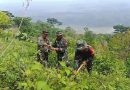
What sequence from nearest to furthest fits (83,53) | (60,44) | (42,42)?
(83,53) < (60,44) < (42,42)

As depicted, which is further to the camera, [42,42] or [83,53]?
[42,42]

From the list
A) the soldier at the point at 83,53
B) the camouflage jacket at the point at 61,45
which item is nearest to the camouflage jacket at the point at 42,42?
the camouflage jacket at the point at 61,45

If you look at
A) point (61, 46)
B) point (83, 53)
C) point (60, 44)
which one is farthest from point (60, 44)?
point (83, 53)

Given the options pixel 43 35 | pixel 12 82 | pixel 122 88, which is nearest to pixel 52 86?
pixel 12 82

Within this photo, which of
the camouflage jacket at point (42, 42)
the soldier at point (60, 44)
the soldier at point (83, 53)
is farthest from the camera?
the camouflage jacket at point (42, 42)

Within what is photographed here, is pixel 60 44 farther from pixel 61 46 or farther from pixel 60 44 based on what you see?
pixel 61 46

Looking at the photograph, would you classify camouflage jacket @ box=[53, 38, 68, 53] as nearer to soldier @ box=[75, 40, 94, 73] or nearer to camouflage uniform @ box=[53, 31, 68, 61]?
camouflage uniform @ box=[53, 31, 68, 61]

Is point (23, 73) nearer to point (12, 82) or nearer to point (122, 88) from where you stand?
point (12, 82)

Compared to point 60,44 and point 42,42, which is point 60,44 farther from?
point 42,42

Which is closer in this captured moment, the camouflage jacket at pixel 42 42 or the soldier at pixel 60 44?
the soldier at pixel 60 44

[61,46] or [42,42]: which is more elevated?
[42,42]

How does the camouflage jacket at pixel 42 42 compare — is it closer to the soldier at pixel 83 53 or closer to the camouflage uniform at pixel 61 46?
the camouflage uniform at pixel 61 46

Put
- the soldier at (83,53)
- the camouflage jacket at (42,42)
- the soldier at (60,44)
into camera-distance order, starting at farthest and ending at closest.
A: the camouflage jacket at (42,42) → the soldier at (60,44) → the soldier at (83,53)

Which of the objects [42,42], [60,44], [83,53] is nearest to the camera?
[83,53]
